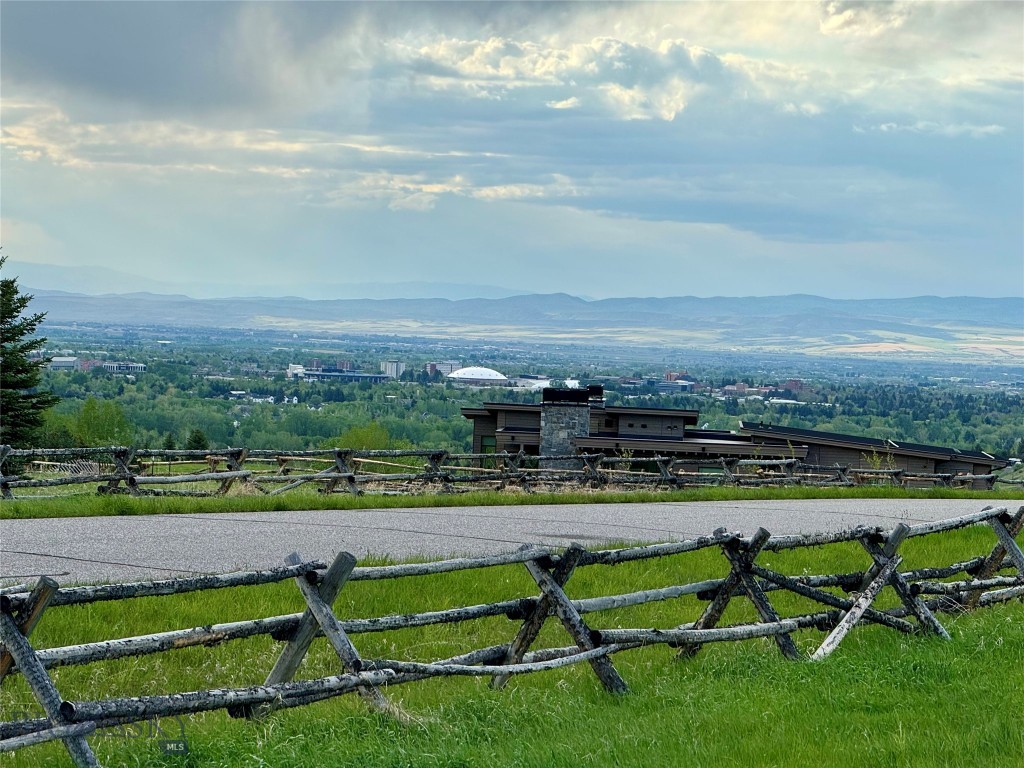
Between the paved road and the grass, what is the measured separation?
57cm

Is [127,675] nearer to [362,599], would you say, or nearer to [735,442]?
[362,599]

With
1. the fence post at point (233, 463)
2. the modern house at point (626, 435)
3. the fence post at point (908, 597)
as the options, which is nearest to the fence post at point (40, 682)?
the fence post at point (908, 597)

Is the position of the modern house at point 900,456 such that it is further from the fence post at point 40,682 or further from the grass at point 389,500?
the fence post at point 40,682

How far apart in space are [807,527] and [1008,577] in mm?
7219

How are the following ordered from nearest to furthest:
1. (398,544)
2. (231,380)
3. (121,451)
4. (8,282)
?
(398,544)
(121,451)
(8,282)
(231,380)

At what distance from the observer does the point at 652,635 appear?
9.02 meters

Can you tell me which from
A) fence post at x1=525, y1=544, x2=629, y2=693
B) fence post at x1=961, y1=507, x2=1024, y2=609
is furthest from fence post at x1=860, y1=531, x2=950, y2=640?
fence post at x1=525, y1=544, x2=629, y2=693

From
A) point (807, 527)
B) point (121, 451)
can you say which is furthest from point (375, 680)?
point (121, 451)

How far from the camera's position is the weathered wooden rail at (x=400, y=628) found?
6324 mm

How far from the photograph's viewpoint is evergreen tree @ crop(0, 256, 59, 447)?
4950cm

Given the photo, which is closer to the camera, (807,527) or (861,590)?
(861,590)

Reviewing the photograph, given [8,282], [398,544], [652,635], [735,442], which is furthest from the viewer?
[8,282]

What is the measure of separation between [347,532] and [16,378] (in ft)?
126

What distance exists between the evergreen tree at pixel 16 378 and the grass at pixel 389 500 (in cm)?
2832
